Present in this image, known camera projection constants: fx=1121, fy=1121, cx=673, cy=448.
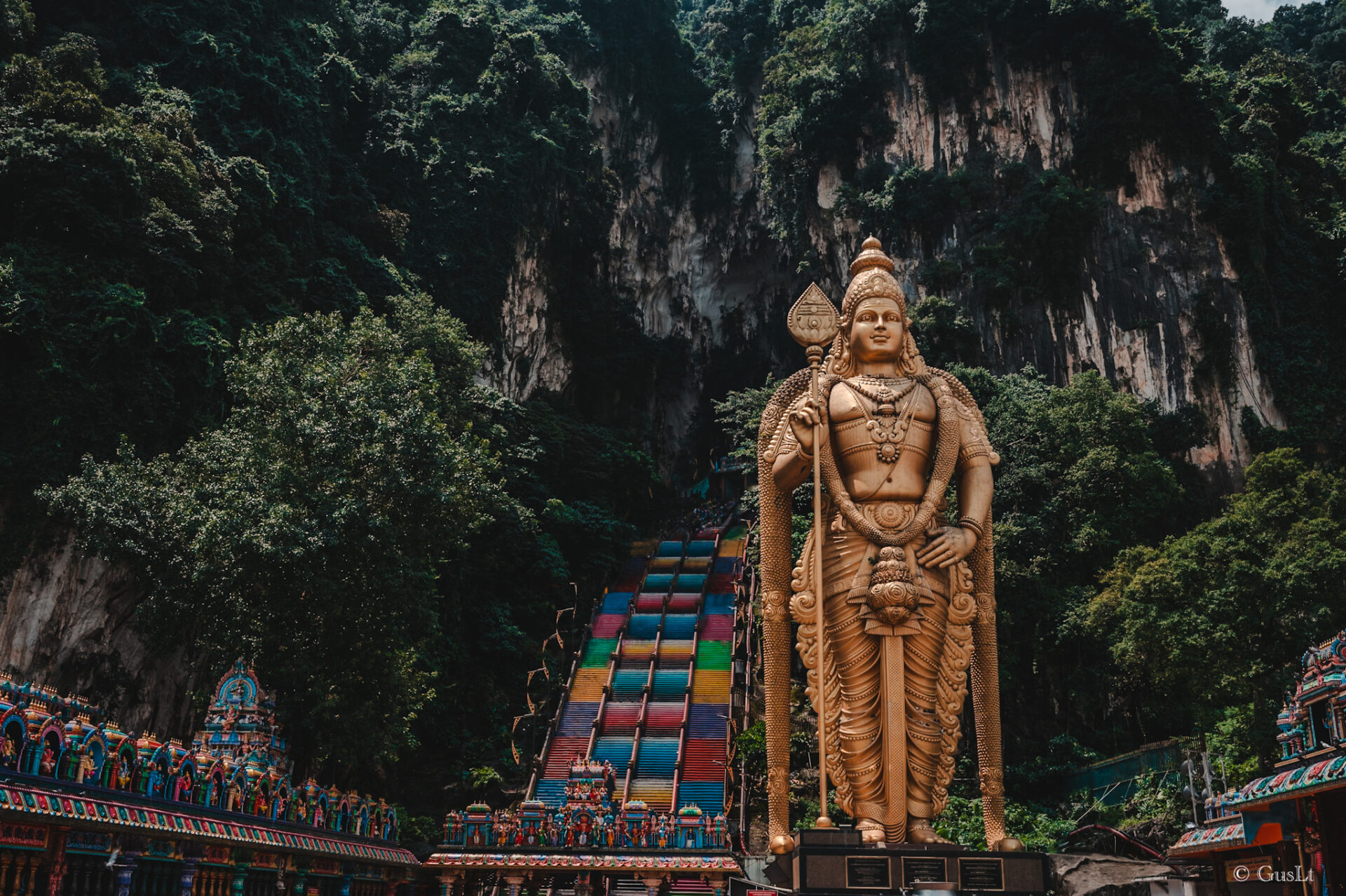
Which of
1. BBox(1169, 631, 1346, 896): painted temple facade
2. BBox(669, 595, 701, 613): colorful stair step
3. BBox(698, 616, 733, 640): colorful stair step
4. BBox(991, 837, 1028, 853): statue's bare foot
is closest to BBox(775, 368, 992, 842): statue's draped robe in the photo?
BBox(991, 837, 1028, 853): statue's bare foot

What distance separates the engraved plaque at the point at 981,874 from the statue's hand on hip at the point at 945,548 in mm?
1924

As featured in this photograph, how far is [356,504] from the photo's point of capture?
13.8 meters

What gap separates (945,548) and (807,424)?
1248mm

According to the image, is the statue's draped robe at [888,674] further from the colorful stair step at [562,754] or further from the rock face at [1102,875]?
the colorful stair step at [562,754]

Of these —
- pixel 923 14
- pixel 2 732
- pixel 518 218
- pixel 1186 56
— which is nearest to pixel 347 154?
pixel 518 218

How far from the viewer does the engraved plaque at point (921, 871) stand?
6.37 m

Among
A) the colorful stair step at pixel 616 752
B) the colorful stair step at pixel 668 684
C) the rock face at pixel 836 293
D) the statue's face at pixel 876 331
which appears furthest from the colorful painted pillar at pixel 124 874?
the colorful stair step at pixel 668 684

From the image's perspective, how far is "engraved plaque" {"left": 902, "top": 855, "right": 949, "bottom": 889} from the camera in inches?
251

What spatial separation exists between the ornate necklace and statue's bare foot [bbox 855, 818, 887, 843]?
236cm

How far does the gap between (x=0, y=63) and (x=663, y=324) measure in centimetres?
2562

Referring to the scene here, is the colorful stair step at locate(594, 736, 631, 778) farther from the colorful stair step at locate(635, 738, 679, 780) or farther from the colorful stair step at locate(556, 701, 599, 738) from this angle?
the colorful stair step at locate(556, 701, 599, 738)

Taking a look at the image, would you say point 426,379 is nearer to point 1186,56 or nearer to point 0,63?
point 0,63

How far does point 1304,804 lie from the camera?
6906 millimetres

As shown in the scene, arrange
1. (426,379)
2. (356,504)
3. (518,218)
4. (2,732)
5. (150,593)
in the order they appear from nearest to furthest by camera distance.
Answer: (2,732) < (356,504) < (150,593) < (426,379) < (518,218)
